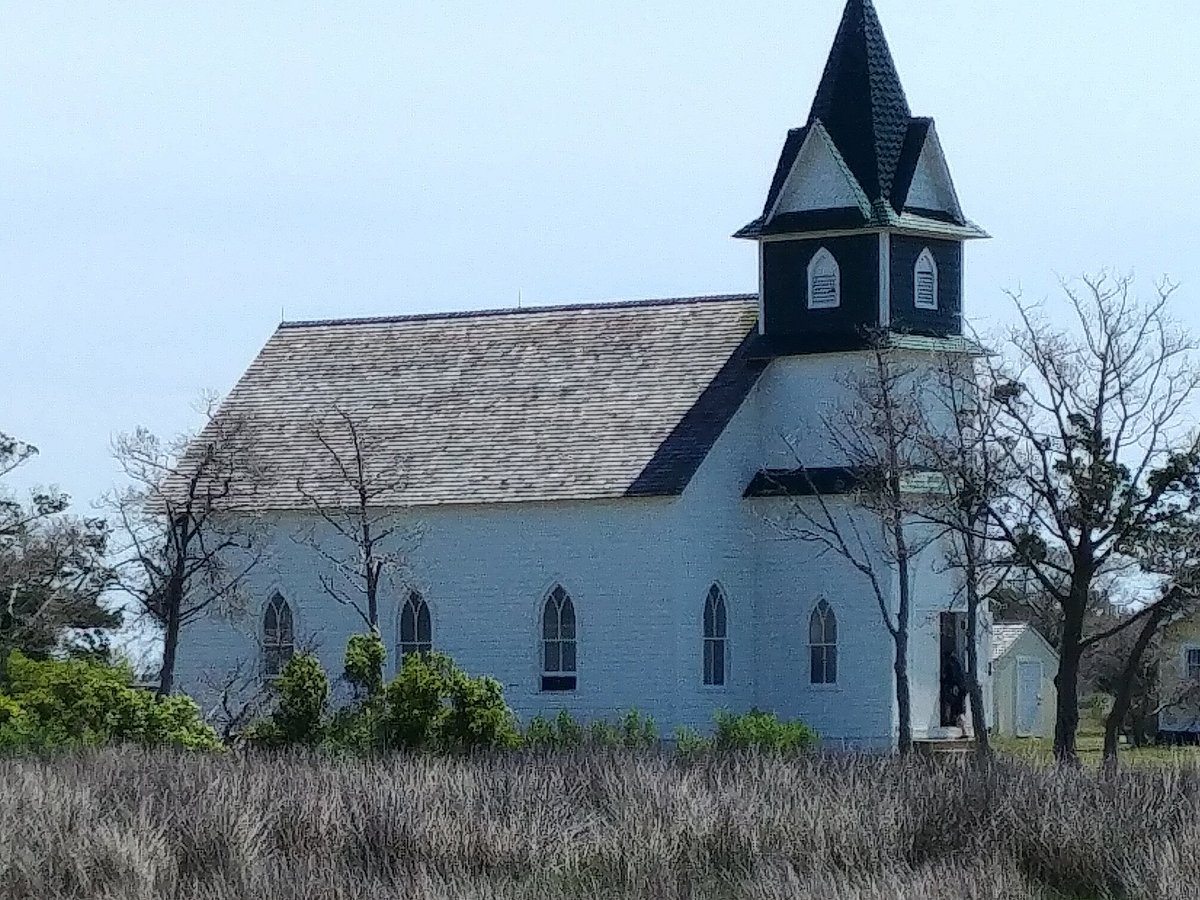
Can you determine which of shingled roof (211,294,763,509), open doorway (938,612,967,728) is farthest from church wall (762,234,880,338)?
open doorway (938,612,967,728)

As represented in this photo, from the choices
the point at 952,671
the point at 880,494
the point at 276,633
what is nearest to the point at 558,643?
the point at 276,633

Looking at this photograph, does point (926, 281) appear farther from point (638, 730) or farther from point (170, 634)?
point (170, 634)

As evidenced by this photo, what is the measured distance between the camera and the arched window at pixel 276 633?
5081 cm

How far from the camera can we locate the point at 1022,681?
63219mm

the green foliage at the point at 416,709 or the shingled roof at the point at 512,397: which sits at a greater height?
the shingled roof at the point at 512,397

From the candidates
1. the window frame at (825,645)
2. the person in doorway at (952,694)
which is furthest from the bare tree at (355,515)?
the person in doorway at (952,694)

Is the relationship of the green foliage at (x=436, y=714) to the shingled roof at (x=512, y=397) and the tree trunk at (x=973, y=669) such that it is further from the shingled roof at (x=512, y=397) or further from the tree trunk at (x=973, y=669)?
the tree trunk at (x=973, y=669)

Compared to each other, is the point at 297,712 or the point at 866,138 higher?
the point at 866,138

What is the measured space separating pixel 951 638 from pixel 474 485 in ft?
32.2

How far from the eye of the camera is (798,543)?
47.6 meters

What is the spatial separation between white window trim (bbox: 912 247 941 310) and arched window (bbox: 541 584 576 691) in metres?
8.84

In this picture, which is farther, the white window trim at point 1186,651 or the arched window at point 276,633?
the white window trim at point 1186,651

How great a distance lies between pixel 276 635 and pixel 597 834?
87.5ft

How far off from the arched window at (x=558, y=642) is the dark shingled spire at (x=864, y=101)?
979 cm
